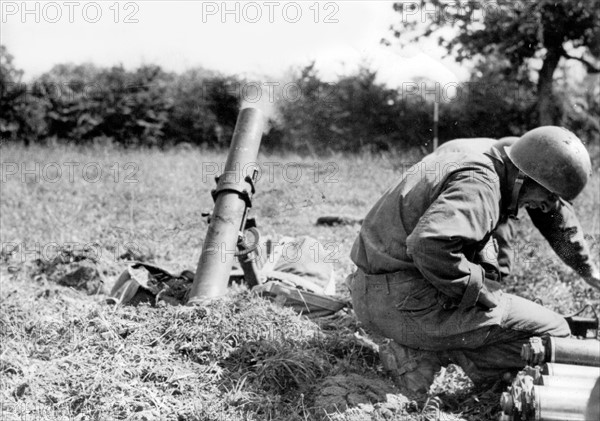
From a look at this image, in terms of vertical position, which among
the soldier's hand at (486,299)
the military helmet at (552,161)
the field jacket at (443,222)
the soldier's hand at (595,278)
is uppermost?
the military helmet at (552,161)

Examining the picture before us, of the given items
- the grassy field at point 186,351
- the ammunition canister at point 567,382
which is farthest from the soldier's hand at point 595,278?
the ammunition canister at point 567,382

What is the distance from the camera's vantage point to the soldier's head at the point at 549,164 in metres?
4.59

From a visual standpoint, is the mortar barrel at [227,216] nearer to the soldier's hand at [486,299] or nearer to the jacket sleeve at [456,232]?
the jacket sleeve at [456,232]

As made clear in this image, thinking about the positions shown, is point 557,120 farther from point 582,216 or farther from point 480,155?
point 480,155

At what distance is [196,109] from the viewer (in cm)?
1933

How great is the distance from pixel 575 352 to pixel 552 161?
1158 mm

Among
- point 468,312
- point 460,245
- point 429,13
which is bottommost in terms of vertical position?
point 468,312

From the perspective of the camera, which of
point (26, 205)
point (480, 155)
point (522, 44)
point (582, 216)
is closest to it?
point (480, 155)

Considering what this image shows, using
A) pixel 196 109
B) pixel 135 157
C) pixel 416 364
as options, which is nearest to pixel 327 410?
pixel 416 364

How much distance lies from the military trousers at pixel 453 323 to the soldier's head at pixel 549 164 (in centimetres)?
72

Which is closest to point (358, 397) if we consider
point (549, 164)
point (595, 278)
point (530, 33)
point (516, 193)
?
point (516, 193)

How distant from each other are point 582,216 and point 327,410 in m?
6.26

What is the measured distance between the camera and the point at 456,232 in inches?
165

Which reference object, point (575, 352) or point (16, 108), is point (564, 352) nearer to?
point (575, 352)
